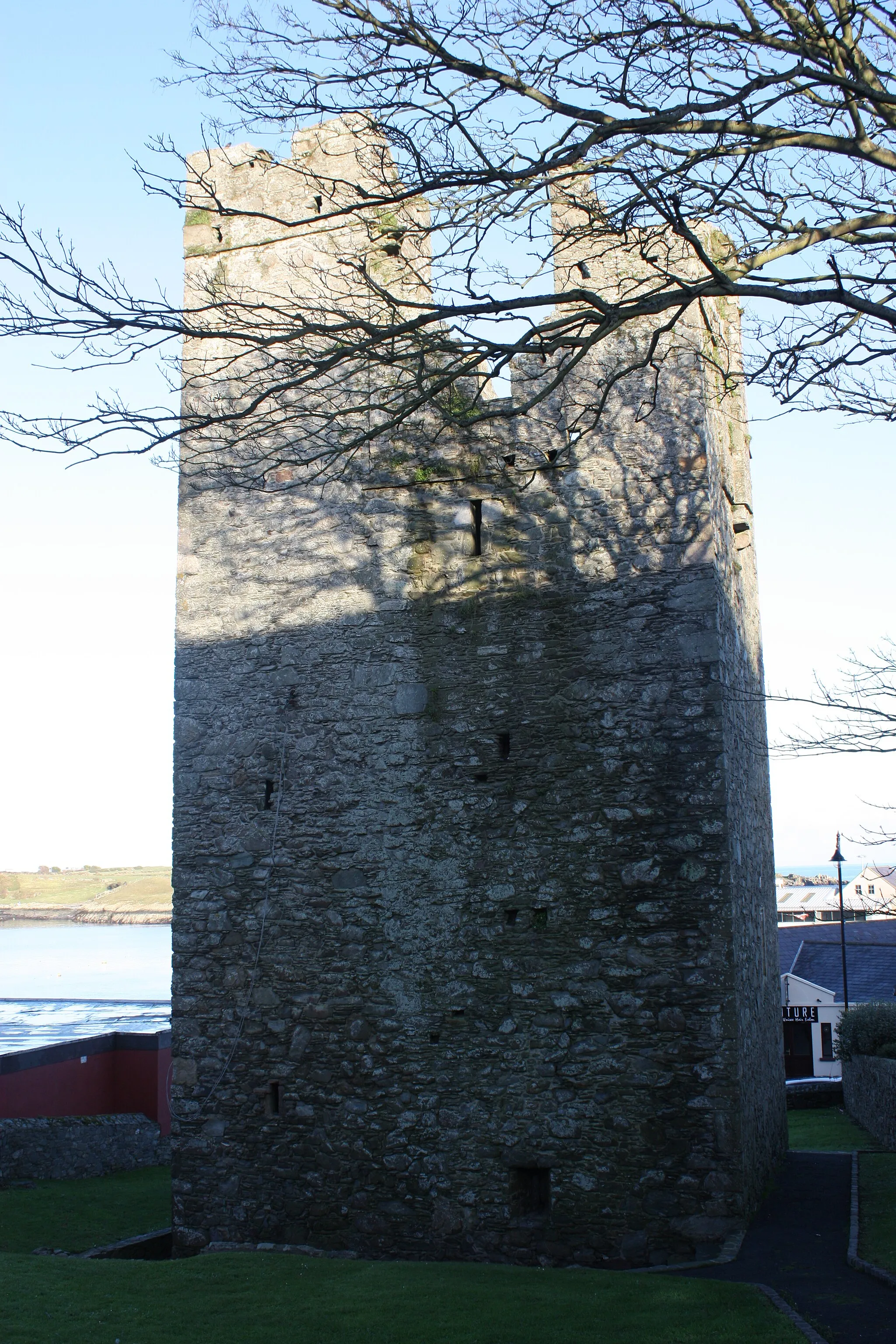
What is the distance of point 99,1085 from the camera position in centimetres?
1352

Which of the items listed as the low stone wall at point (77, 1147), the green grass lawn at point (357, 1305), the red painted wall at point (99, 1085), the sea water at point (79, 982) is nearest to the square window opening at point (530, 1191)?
the green grass lawn at point (357, 1305)

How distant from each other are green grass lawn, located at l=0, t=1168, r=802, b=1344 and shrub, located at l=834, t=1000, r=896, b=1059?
29.4ft

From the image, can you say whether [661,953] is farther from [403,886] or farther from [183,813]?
[183,813]

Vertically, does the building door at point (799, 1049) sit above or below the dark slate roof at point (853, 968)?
below

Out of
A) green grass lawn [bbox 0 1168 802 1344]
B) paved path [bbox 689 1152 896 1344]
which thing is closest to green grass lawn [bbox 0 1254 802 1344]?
green grass lawn [bbox 0 1168 802 1344]

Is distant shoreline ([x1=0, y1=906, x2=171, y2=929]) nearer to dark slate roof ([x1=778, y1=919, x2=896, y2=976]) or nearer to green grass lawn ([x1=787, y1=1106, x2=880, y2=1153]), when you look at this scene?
dark slate roof ([x1=778, y1=919, x2=896, y2=976])

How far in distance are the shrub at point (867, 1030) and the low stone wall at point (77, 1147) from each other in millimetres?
8852

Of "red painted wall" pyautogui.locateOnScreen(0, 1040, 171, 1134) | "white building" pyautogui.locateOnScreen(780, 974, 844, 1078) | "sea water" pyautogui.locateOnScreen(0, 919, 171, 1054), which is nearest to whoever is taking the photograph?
"red painted wall" pyautogui.locateOnScreen(0, 1040, 171, 1134)

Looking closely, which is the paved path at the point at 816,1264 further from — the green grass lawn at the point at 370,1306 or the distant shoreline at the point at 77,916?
the distant shoreline at the point at 77,916

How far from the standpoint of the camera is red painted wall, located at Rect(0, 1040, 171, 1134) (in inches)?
488

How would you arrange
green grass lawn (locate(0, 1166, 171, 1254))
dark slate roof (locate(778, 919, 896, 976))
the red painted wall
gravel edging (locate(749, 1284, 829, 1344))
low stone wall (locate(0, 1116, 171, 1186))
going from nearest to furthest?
gravel edging (locate(749, 1284, 829, 1344)) → green grass lawn (locate(0, 1166, 171, 1254)) → low stone wall (locate(0, 1116, 171, 1186)) → the red painted wall → dark slate roof (locate(778, 919, 896, 976))

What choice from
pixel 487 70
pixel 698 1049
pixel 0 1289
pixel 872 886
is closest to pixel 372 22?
pixel 487 70

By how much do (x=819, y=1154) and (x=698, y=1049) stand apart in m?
3.62

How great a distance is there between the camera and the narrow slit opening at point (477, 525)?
797cm
